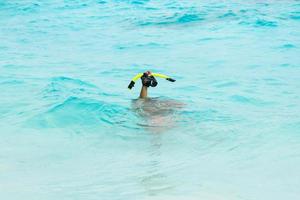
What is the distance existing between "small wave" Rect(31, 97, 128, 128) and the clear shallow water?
0.03 metres

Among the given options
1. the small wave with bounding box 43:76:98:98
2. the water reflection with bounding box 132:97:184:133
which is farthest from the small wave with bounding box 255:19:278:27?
the water reflection with bounding box 132:97:184:133

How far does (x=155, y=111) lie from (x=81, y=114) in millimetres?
2078

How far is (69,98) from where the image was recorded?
46.2 feet

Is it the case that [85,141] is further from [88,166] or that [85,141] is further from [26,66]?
[26,66]

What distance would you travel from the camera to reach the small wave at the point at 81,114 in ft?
39.9

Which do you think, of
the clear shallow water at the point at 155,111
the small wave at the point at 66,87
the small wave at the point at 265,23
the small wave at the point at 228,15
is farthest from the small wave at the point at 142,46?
the small wave at the point at 228,15

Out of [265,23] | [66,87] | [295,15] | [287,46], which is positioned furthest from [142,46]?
[295,15]

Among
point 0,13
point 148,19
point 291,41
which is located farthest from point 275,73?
point 0,13

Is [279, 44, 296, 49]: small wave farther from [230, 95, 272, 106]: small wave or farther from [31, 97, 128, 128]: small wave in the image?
[31, 97, 128, 128]: small wave

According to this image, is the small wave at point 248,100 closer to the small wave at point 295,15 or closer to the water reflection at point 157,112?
the water reflection at point 157,112

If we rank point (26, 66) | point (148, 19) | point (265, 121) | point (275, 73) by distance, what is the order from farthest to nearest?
point (148, 19)
point (26, 66)
point (275, 73)
point (265, 121)

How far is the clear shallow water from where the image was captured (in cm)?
824

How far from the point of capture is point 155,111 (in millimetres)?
11781

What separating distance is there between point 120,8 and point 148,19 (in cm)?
492
